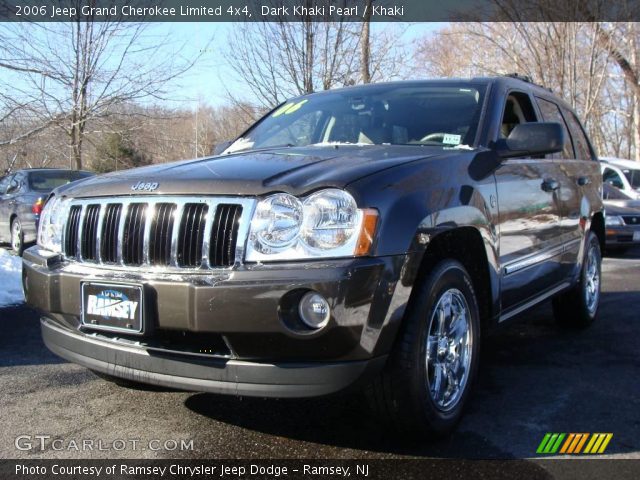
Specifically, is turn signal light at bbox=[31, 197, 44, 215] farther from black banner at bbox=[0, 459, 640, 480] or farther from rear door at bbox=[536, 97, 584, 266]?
black banner at bbox=[0, 459, 640, 480]

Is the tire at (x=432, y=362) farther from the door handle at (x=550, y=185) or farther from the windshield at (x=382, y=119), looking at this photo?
the door handle at (x=550, y=185)

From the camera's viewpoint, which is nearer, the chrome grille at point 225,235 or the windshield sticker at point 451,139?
the chrome grille at point 225,235

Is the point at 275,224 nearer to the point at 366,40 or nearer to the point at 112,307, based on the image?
the point at 112,307

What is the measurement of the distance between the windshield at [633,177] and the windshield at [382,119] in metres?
11.2

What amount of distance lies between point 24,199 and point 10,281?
444cm

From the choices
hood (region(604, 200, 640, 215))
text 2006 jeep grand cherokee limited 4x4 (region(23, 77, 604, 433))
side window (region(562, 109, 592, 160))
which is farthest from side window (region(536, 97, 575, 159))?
hood (region(604, 200, 640, 215))

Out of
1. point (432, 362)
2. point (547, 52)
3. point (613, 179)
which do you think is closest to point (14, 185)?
point (432, 362)

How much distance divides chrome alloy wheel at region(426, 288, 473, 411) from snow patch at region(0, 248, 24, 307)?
16.1 ft

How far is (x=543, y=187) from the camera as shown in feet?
13.7

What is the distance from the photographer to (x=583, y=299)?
17.4ft

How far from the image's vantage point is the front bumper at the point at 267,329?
245 centimetres

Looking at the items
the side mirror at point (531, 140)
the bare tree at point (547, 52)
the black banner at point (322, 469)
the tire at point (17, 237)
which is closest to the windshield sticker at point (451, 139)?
the side mirror at point (531, 140)

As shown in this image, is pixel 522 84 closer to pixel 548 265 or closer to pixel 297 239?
pixel 548 265

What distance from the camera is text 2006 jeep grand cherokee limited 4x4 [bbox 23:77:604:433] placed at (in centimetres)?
250
